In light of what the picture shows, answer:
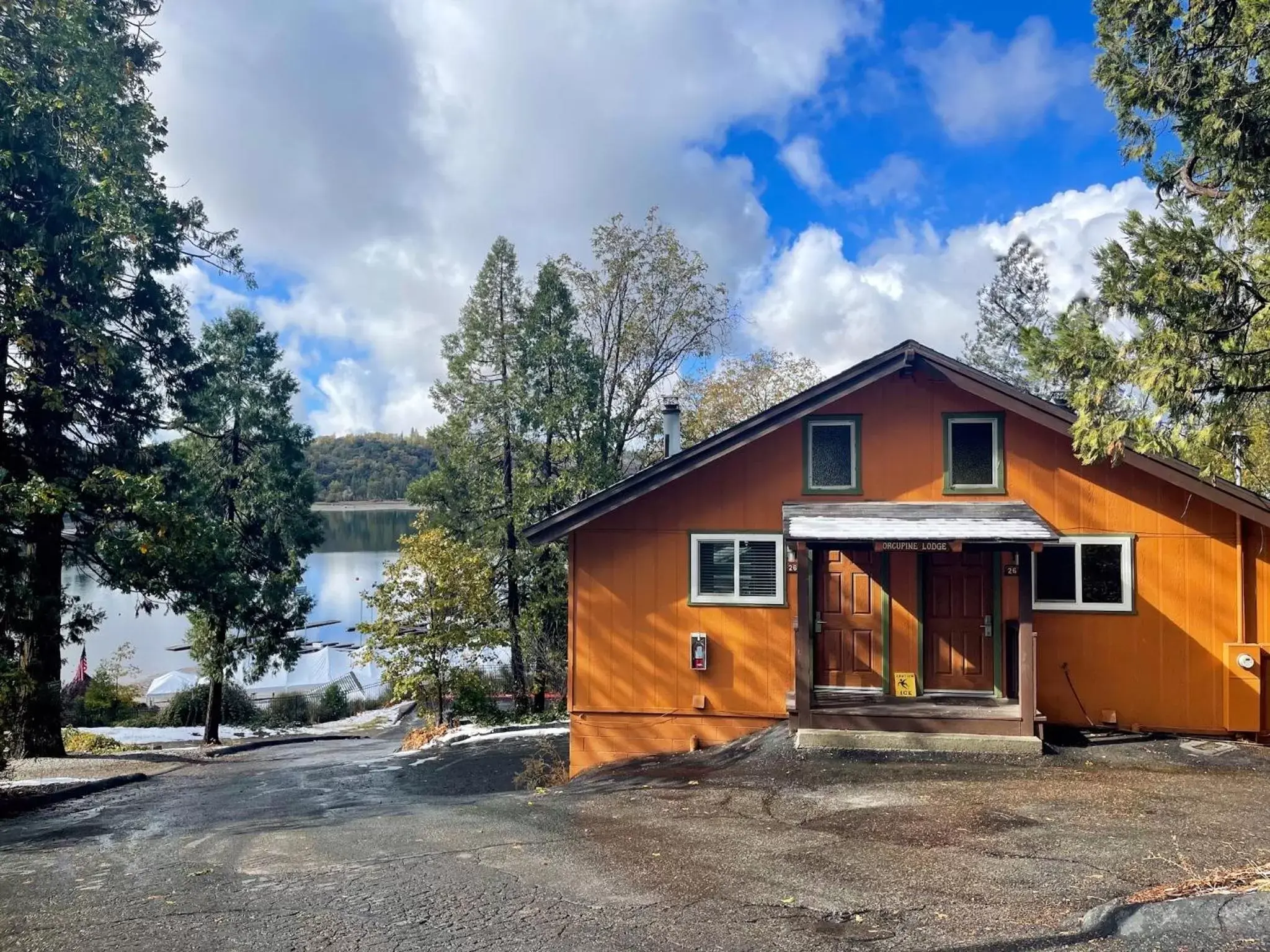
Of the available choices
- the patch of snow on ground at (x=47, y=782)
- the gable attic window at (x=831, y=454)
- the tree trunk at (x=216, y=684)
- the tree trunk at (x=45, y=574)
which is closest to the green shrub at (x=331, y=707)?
the tree trunk at (x=216, y=684)

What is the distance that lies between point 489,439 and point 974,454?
14.7 metres

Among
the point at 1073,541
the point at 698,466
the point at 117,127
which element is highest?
the point at 117,127

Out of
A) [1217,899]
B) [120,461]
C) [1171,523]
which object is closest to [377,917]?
[1217,899]

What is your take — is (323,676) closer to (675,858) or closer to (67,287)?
(67,287)

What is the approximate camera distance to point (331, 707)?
105ft

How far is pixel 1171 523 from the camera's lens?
11430 millimetres

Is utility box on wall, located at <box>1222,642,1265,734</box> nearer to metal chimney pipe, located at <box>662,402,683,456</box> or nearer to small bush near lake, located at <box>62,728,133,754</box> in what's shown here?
metal chimney pipe, located at <box>662,402,683,456</box>

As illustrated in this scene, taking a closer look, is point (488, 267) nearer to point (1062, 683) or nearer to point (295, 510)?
point (295, 510)

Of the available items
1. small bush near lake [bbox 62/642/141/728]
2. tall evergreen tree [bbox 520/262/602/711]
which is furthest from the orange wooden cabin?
small bush near lake [bbox 62/642/141/728]

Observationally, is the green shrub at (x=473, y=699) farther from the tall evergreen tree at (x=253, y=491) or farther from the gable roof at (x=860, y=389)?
the gable roof at (x=860, y=389)

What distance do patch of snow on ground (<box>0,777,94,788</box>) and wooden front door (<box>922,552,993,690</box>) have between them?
1254 cm

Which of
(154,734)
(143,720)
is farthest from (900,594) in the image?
(143,720)

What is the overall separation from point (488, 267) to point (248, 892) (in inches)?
777

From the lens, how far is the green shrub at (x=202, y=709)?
27.5 m
